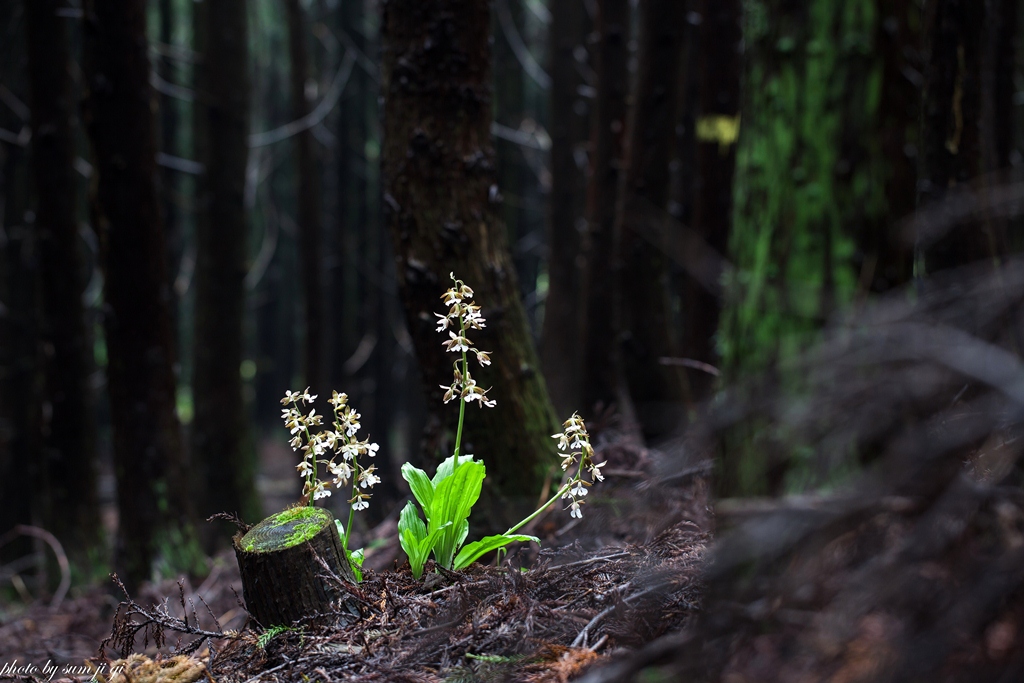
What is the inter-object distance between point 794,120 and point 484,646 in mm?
1809

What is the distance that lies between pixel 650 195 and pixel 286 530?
189 inches

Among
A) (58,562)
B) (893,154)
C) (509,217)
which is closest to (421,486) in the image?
(893,154)

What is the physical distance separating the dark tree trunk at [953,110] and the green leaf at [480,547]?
7.93 ft

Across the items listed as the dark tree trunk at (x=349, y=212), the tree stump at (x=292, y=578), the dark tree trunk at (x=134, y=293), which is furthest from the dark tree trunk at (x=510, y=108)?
the tree stump at (x=292, y=578)

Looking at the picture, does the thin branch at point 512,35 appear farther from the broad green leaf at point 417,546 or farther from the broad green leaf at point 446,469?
the broad green leaf at point 417,546

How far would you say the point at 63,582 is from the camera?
252 inches

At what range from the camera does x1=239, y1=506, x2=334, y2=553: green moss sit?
96.0 inches

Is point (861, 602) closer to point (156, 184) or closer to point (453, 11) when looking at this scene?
point (453, 11)

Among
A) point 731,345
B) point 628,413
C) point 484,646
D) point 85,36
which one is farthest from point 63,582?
point 731,345

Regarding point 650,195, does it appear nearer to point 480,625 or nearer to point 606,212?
point 606,212

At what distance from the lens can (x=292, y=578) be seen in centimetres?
241

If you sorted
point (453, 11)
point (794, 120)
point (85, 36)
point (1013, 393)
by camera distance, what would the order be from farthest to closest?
point (85, 36), point (453, 11), point (794, 120), point (1013, 393)

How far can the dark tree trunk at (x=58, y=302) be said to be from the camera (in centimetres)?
697

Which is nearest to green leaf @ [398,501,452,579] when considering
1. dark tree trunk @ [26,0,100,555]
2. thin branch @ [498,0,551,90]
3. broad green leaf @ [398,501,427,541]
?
broad green leaf @ [398,501,427,541]
